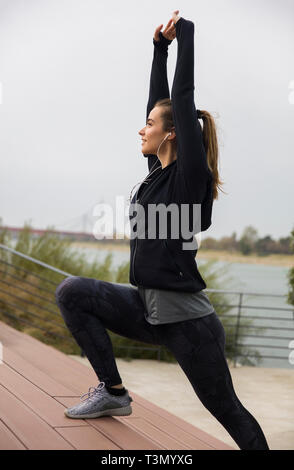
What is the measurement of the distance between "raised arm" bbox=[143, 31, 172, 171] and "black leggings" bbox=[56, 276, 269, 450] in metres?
0.52

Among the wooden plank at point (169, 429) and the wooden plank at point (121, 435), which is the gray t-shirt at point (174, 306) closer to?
the wooden plank at point (121, 435)

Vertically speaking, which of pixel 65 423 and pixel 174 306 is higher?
pixel 174 306

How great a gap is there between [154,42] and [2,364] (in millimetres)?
1788

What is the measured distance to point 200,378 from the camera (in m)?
1.49

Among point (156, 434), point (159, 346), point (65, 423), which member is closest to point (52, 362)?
point (156, 434)

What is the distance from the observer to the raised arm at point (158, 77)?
1.83 metres

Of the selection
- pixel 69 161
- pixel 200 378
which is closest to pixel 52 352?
pixel 200 378

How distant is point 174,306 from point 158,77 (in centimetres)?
86

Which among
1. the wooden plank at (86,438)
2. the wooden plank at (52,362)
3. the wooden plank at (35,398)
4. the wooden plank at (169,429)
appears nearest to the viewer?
the wooden plank at (86,438)

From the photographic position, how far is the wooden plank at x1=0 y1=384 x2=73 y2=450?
1.49 metres

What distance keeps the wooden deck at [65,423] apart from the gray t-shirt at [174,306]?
1.46ft

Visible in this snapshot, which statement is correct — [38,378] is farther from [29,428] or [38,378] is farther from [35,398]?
[29,428]

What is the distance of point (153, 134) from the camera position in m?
1.62

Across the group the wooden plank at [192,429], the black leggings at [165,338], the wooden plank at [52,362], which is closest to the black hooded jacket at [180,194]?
the black leggings at [165,338]
